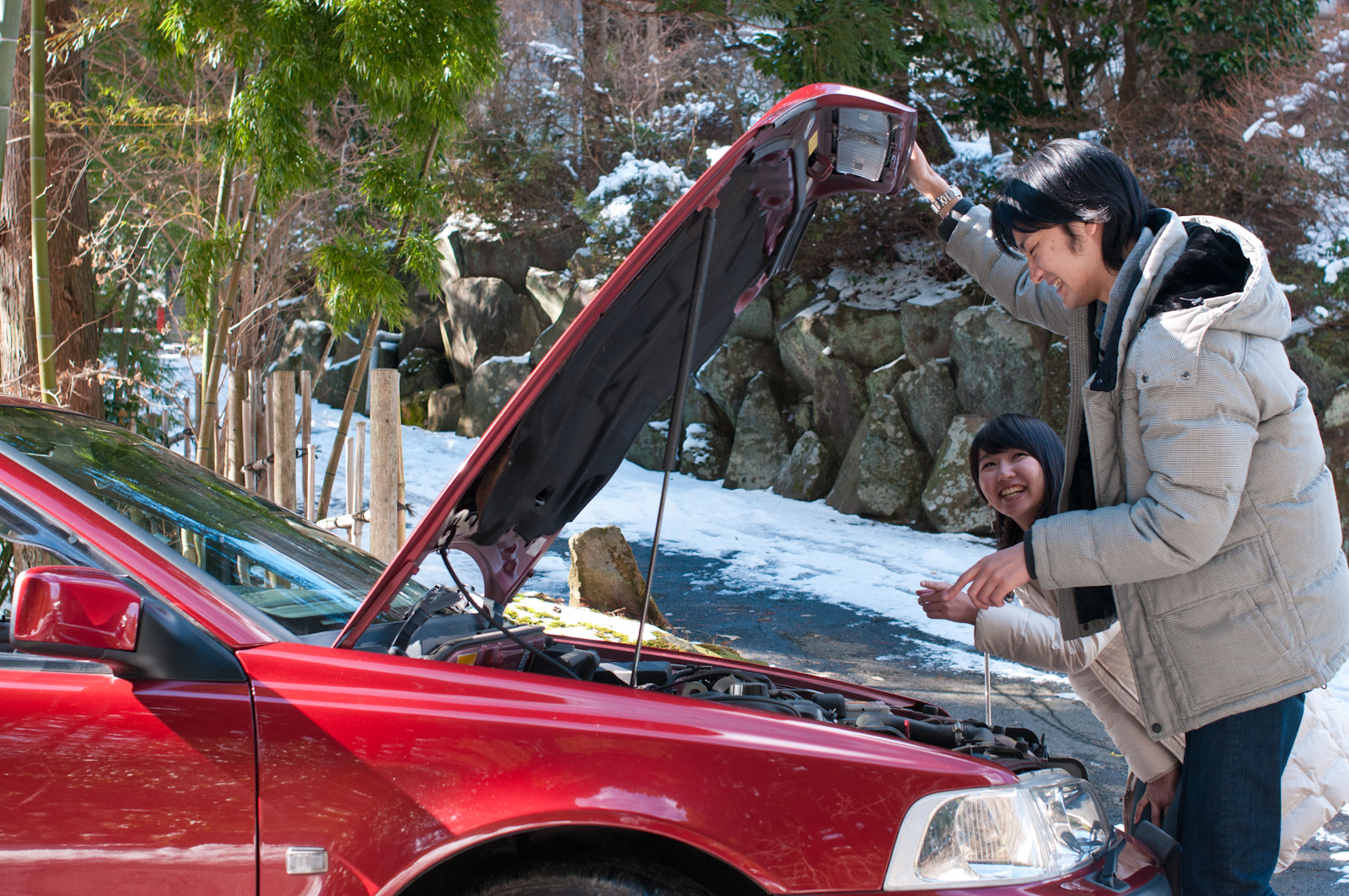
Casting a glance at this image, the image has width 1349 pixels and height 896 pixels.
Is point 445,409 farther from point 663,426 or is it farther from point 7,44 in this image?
point 7,44

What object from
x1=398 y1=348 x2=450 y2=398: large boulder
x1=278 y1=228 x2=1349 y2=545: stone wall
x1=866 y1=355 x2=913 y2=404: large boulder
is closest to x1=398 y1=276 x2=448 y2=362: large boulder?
x1=398 y1=348 x2=450 y2=398: large boulder

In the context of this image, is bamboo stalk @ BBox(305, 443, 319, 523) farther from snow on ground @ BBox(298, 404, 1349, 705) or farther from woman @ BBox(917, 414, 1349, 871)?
woman @ BBox(917, 414, 1349, 871)

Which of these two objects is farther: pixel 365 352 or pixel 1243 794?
pixel 365 352

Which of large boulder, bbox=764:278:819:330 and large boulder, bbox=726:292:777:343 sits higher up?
large boulder, bbox=764:278:819:330

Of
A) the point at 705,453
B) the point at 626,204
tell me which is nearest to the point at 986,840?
the point at 705,453

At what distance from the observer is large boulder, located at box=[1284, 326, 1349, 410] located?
8.81 meters

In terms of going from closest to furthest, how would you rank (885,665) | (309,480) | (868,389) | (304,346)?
(885,665) < (309,480) < (868,389) < (304,346)

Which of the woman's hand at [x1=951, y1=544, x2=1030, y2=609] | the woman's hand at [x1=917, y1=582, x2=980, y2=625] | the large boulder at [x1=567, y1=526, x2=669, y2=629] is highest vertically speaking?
the woman's hand at [x1=951, y1=544, x2=1030, y2=609]

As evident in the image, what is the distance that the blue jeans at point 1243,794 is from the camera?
183 centimetres

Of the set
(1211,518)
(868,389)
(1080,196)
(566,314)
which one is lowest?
(1211,518)

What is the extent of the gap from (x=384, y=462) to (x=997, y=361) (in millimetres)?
7712

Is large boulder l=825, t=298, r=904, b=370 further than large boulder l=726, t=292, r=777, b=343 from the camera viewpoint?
No

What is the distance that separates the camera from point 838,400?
1278 cm

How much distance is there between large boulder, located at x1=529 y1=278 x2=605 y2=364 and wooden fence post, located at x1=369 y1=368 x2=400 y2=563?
388 inches
